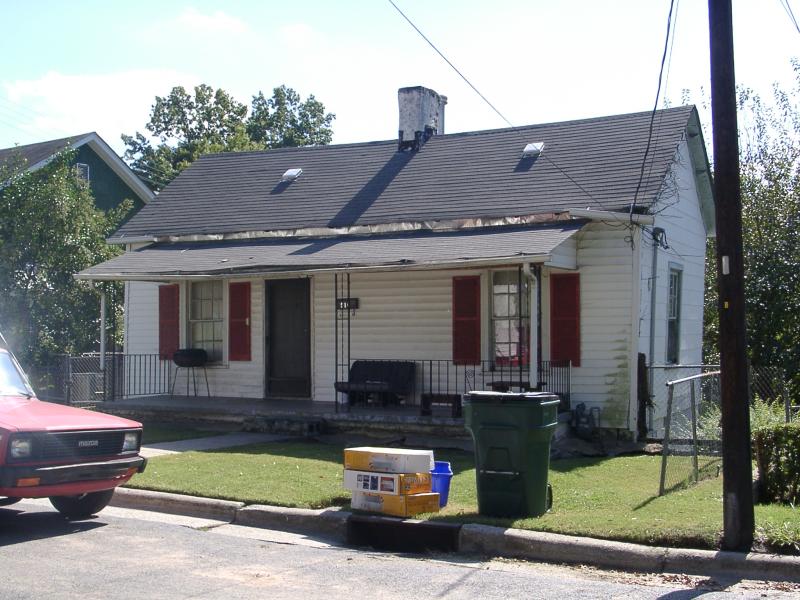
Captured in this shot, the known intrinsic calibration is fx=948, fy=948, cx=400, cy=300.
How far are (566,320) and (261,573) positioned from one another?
26.9ft

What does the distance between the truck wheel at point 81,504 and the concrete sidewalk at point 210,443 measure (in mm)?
3282

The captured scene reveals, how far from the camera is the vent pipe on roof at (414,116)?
18.6 m

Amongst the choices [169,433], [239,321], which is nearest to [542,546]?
[169,433]

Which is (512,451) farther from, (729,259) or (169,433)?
(169,433)

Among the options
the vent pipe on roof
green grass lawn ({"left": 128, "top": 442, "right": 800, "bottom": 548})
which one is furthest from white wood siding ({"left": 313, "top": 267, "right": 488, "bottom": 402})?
the vent pipe on roof

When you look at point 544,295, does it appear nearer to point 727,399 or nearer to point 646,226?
point 646,226

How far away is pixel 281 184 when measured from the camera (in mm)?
18688

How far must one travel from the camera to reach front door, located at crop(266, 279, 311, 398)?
648 inches

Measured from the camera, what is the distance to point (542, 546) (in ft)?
24.9

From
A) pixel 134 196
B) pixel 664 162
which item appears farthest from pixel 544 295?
pixel 134 196

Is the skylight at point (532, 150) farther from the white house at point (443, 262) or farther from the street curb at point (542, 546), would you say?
the street curb at point (542, 546)

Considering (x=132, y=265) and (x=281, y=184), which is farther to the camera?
(x=281, y=184)

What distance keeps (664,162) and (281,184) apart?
7.61m

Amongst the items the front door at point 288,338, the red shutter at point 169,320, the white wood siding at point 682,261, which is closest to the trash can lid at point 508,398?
the white wood siding at point 682,261
